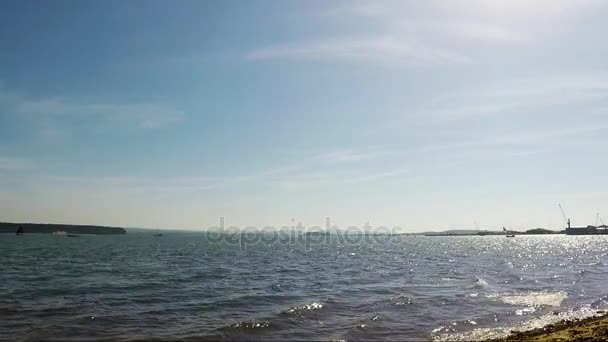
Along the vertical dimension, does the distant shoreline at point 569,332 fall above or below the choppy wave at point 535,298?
above

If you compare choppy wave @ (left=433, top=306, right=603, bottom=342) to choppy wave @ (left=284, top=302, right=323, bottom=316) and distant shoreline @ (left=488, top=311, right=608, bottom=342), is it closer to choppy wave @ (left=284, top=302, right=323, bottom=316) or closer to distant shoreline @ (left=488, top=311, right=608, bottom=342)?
distant shoreline @ (left=488, top=311, right=608, bottom=342)

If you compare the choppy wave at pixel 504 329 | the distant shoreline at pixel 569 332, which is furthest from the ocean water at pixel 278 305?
the distant shoreline at pixel 569 332

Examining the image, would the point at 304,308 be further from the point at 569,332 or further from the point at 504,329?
the point at 569,332

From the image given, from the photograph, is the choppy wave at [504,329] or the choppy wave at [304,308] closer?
the choppy wave at [504,329]

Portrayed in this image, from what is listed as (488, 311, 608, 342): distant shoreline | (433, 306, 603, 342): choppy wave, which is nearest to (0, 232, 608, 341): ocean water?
(433, 306, 603, 342): choppy wave

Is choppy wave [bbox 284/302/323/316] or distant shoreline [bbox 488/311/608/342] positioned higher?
distant shoreline [bbox 488/311/608/342]

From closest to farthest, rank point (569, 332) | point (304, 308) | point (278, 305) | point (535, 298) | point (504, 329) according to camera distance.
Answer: point (569, 332) < point (504, 329) < point (304, 308) < point (278, 305) < point (535, 298)

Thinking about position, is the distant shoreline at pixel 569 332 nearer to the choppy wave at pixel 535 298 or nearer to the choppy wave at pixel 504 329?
the choppy wave at pixel 504 329

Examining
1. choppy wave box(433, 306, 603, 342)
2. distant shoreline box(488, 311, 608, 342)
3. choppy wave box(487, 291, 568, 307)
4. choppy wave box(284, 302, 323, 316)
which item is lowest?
choppy wave box(487, 291, 568, 307)

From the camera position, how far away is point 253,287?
1593 inches

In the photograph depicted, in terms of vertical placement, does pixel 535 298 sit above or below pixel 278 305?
below

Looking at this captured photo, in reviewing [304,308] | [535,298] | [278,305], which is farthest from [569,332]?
[278,305]

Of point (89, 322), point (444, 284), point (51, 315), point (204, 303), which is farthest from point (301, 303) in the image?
point (444, 284)

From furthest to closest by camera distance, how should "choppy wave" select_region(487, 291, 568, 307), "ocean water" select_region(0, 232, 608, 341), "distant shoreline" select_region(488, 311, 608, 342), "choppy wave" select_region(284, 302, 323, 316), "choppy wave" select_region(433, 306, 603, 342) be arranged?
"choppy wave" select_region(487, 291, 568, 307)
"choppy wave" select_region(284, 302, 323, 316)
"ocean water" select_region(0, 232, 608, 341)
"choppy wave" select_region(433, 306, 603, 342)
"distant shoreline" select_region(488, 311, 608, 342)
